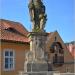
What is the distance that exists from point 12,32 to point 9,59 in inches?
114

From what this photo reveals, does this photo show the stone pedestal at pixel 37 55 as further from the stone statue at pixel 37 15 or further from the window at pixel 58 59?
the window at pixel 58 59

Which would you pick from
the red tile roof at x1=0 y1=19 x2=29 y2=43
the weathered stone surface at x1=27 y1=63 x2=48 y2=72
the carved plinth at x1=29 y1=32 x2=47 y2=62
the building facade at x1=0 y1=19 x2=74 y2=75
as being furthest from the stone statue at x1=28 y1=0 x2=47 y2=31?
the red tile roof at x1=0 y1=19 x2=29 y2=43

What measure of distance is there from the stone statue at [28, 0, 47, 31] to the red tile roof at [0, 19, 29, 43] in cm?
816

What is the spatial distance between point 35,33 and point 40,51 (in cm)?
84

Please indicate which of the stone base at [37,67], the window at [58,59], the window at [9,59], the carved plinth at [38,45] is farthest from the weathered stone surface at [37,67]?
the window at [58,59]

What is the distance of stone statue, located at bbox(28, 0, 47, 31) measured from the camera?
13430 millimetres

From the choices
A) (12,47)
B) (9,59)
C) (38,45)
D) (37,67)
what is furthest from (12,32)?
(37,67)

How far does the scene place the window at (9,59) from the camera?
21.5 meters

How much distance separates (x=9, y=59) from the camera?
2194 cm

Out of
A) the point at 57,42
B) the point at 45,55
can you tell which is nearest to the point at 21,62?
the point at 45,55

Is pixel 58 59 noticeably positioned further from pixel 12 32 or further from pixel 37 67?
pixel 37 67

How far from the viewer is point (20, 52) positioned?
22766mm

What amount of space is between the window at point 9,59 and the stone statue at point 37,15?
855cm

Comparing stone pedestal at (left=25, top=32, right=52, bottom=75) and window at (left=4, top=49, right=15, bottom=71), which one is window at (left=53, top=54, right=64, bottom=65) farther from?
stone pedestal at (left=25, top=32, right=52, bottom=75)
